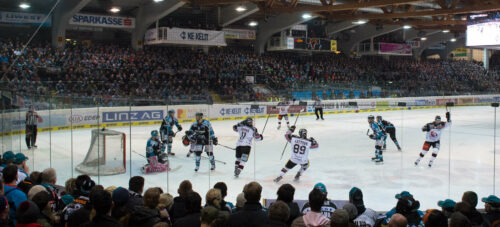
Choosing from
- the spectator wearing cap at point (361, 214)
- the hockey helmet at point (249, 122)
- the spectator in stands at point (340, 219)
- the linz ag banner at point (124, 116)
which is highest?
the linz ag banner at point (124, 116)

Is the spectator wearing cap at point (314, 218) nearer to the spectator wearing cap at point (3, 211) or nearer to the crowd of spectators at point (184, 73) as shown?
the spectator wearing cap at point (3, 211)

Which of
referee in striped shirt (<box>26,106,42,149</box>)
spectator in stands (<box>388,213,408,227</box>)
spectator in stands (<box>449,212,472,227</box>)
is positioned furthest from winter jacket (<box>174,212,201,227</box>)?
referee in striped shirt (<box>26,106,42,149</box>)

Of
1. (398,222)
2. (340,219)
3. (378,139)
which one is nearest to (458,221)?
(398,222)

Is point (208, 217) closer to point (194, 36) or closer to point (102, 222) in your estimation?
point (102, 222)

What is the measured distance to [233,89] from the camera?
21844 millimetres

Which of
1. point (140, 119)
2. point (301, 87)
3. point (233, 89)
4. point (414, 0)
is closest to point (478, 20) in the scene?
point (414, 0)

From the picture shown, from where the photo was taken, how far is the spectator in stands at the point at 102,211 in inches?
128

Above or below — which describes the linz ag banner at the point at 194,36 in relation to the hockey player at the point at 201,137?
above

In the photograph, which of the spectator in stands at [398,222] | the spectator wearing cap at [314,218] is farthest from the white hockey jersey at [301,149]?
the spectator in stands at [398,222]

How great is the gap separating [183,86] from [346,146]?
29.0 feet

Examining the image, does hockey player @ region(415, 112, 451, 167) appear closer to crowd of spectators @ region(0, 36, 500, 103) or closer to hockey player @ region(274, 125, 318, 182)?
hockey player @ region(274, 125, 318, 182)

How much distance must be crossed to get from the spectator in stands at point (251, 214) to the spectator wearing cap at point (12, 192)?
2.16 metres

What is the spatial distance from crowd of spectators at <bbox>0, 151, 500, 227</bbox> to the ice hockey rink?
3.35m

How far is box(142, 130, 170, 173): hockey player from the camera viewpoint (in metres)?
9.82
